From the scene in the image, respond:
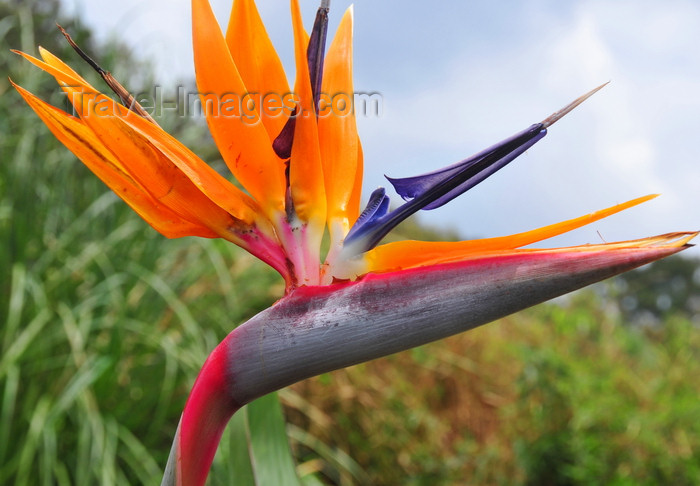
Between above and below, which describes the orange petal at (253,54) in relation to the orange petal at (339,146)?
above

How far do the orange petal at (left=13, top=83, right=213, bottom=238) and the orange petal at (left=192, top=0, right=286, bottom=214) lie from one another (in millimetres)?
54

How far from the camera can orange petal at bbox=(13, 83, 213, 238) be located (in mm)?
416

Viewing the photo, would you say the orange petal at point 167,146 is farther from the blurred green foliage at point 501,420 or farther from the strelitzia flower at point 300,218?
the blurred green foliage at point 501,420

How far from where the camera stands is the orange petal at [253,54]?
1.61ft

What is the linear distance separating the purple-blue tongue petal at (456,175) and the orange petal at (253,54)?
126 millimetres

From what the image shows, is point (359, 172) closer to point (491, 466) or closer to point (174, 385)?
point (174, 385)

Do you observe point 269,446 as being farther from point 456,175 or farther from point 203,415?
point 456,175

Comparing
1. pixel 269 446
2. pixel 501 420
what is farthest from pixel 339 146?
pixel 501 420

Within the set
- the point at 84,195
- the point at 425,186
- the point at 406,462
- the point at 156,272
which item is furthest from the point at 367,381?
Result: the point at 425,186

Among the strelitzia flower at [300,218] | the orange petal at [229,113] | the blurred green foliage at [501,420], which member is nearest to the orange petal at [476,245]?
the strelitzia flower at [300,218]

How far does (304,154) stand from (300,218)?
0.05m

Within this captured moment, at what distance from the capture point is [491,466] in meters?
1.80

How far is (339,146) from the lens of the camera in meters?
0.48

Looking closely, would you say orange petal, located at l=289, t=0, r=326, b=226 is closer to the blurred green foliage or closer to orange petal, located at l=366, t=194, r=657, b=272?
orange petal, located at l=366, t=194, r=657, b=272
